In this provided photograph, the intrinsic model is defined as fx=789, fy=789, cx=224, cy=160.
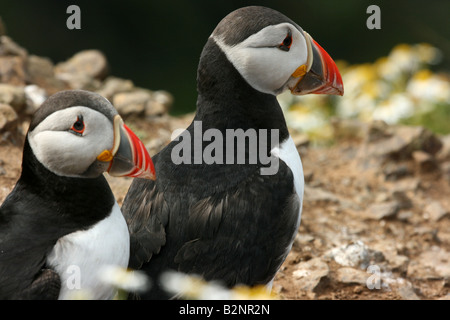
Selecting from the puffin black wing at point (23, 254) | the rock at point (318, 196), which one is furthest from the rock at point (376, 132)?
the puffin black wing at point (23, 254)

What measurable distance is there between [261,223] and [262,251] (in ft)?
0.52

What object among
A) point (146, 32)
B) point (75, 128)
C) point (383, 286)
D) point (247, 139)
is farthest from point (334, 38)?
point (75, 128)

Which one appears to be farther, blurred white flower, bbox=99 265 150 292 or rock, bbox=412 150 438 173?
rock, bbox=412 150 438 173

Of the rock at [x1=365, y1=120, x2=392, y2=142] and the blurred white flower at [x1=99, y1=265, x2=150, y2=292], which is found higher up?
the blurred white flower at [x1=99, y1=265, x2=150, y2=292]

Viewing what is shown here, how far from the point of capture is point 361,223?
6352mm

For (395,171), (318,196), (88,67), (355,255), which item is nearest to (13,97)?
(88,67)

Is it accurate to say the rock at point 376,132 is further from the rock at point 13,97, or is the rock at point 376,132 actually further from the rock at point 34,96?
the rock at point 13,97

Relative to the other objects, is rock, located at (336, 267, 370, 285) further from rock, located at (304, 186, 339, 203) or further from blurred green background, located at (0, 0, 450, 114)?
blurred green background, located at (0, 0, 450, 114)

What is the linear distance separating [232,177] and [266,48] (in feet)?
2.37

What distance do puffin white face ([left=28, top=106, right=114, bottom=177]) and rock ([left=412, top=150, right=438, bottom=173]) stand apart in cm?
433

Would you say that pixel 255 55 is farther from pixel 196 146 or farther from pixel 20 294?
pixel 20 294

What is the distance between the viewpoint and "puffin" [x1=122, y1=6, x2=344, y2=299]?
4148mm

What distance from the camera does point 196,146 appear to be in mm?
4320

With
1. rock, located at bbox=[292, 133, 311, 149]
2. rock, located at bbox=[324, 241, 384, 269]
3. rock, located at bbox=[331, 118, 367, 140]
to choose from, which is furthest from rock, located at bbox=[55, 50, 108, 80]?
rock, located at bbox=[324, 241, 384, 269]
